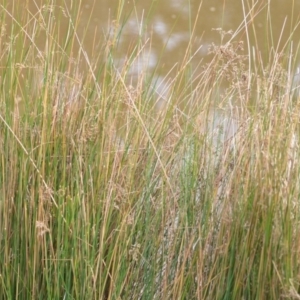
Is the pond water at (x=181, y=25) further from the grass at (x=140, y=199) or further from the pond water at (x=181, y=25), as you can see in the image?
the grass at (x=140, y=199)

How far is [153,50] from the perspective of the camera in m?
3.60

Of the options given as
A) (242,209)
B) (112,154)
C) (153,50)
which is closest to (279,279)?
(242,209)

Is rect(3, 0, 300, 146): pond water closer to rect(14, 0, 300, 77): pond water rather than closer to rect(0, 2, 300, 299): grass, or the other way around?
rect(14, 0, 300, 77): pond water

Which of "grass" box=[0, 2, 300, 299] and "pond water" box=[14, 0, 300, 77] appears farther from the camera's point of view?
"pond water" box=[14, 0, 300, 77]

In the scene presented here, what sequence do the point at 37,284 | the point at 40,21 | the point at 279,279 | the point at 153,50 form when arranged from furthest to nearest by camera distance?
1. the point at 153,50
2. the point at 40,21
3. the point at 37,284
4. the point at 279,279

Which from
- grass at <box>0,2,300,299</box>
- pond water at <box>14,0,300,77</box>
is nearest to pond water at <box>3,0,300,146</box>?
pond water at <box>14,0,300,77</box>

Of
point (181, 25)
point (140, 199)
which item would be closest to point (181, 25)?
point (181, 25)

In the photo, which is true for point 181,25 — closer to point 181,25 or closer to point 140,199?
point 181,25

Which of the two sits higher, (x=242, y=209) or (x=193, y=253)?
(x=242, y=209)

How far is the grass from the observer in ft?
4.38

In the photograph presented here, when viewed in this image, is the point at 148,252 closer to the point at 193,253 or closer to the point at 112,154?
the point at 193,253

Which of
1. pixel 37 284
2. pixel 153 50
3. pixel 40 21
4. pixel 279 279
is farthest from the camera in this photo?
pixel 153 50

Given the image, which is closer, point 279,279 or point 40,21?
point 279,279

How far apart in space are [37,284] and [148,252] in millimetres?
232
